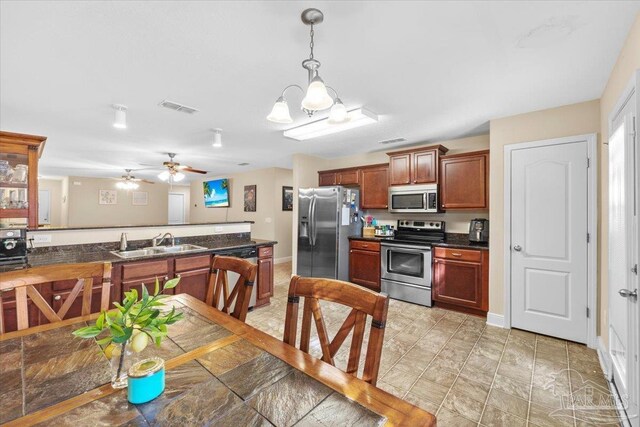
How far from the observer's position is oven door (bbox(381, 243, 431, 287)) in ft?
12.2

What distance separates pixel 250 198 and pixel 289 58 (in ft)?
18.7

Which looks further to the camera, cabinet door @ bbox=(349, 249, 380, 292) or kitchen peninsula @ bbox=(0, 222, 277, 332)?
cabinet door @ bbox=(349, 249, 380, 292)

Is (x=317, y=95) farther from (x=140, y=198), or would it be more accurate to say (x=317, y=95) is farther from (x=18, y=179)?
(x=140, y=198)

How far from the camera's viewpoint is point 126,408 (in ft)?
2.52

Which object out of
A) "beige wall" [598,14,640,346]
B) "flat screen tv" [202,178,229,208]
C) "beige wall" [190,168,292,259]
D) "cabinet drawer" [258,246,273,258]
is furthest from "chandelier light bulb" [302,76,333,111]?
"flat screen tv" [202,178,229,208]

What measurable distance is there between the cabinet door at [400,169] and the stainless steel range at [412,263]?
2.32 ft

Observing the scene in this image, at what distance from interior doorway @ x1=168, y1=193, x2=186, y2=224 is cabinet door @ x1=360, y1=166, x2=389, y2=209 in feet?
26.4

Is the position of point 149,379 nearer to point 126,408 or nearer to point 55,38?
point 126,408

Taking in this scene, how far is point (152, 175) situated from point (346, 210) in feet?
20.2

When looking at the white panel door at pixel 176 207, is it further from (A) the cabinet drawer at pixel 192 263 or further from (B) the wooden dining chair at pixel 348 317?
(B) the wooden dining chair at pixel 348 317

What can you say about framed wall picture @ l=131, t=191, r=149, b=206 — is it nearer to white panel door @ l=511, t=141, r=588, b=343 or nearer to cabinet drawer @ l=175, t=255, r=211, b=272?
cabinet drawer @ l=175, t=255, r=211, b=272

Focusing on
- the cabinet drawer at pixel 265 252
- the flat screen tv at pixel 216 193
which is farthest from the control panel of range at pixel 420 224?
the flat screen tv at pixel 216 193

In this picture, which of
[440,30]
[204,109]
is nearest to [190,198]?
[204,109]

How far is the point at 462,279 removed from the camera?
11.3ft
